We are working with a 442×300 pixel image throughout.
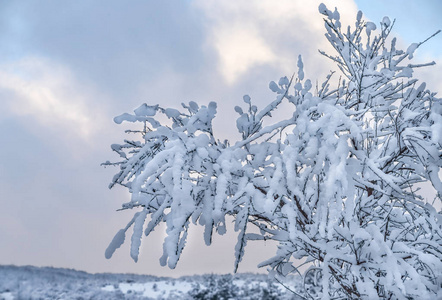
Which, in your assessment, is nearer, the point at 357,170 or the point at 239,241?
the point at 357,170

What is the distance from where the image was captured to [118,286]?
1761cm

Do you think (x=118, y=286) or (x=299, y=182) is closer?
(x=299, y=182)

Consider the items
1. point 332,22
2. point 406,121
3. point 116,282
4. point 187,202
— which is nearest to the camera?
point 187,202

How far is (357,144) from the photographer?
3.75 meters

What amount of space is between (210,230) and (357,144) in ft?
5.22

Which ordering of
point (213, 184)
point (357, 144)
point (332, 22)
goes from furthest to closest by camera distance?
point (332, 22) → point (357, 144) → point (213, 184)

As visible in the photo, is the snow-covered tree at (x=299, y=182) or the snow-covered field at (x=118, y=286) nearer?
the snow-covered tree at (x=299, y=182)

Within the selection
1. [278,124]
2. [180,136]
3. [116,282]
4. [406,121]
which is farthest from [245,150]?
[116,282]

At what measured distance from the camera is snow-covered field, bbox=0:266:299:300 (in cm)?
1534

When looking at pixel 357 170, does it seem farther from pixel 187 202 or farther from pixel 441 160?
pixel 187 202

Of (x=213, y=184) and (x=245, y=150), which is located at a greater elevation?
(x=245, y=150)

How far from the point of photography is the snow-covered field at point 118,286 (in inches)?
604

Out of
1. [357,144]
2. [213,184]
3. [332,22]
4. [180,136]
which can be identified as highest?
[332,22]

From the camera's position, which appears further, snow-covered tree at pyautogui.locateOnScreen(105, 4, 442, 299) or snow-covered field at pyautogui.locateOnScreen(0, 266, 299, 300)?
snow-covered field at pyautogui.locateOnScreen(0, 266, 299, 300)
